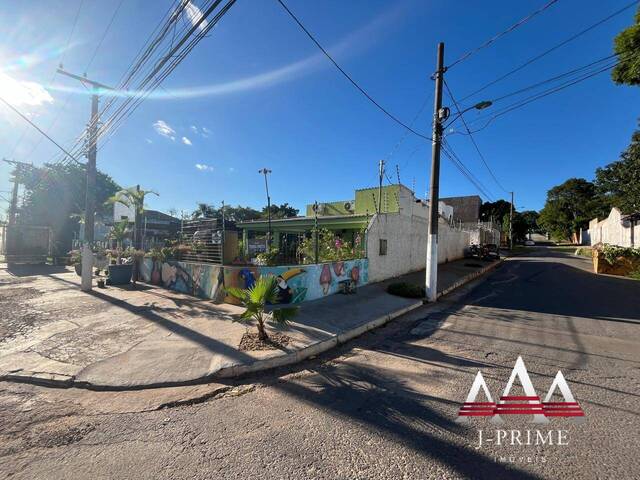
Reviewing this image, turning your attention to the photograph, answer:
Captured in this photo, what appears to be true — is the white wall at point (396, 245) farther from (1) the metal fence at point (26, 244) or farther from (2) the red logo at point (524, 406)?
(1) the metal fence at point (26, 244)

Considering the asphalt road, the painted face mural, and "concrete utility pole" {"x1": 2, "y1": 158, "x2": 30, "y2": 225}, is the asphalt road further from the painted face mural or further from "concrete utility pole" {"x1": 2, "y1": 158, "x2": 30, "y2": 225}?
"concrete utility pole" {"x1": 2, "y1": 158, "x2": 30, "y2": 225}

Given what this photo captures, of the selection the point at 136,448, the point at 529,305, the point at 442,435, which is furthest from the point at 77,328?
the point at 529,305

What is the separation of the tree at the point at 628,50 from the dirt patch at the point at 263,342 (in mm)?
15738

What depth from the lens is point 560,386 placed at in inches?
141

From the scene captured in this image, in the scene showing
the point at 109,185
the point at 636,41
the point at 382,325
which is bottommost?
the point at 382,325

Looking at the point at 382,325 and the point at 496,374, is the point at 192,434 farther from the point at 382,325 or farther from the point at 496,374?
the point at 382,325

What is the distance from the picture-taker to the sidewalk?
159 inches

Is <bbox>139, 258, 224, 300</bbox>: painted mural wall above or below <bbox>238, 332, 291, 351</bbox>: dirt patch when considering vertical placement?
above

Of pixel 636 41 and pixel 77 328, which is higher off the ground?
pixel 636 41

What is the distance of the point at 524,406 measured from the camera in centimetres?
315

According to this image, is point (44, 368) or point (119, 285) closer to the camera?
point (44, 368)

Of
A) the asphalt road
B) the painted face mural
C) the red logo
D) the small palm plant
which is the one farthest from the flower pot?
the red logo

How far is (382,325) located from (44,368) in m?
Result: 6.23

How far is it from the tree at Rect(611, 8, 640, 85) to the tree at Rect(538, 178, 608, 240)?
5274 cm
